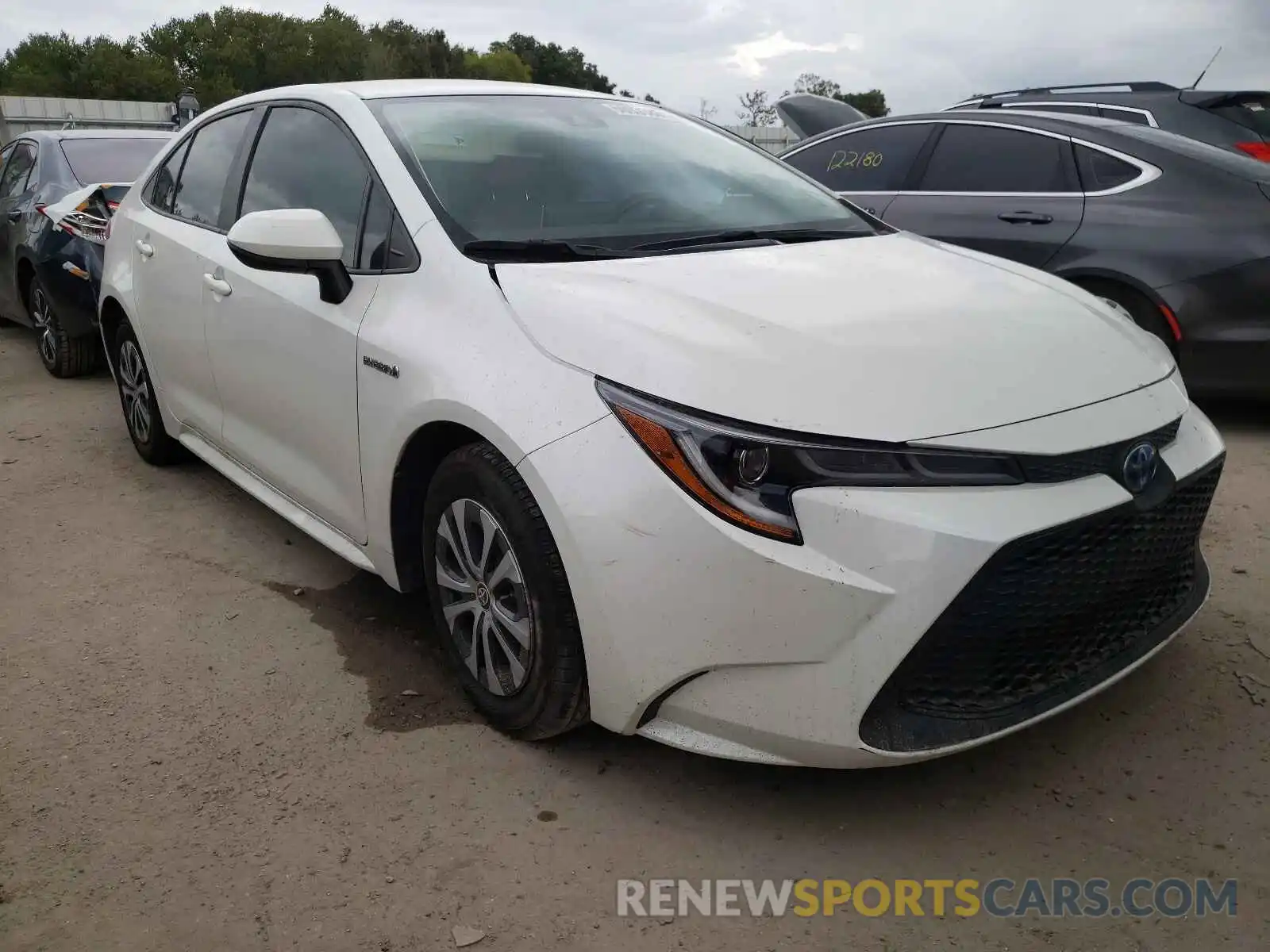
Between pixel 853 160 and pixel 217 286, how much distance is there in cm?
381

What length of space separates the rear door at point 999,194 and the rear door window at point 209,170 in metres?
3.09

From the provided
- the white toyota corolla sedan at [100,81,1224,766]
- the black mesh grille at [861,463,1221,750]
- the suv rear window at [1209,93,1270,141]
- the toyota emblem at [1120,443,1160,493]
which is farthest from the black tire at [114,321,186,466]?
the suv rear window at [1209,93,1270,141]

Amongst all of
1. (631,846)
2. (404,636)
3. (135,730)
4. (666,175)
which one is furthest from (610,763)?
(666,175)

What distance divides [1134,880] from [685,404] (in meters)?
1.28

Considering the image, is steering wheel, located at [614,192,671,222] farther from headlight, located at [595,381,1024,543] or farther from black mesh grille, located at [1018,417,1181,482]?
black mesh grille, located at [1018,417,1181,482]

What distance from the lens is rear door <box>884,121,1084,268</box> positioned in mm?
5020

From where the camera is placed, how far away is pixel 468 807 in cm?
238

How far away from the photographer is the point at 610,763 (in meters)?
2.52

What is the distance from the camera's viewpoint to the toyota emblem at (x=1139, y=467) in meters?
2.16

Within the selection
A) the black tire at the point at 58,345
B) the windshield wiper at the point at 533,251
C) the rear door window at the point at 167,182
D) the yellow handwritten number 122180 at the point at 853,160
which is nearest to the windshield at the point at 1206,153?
the yellow handwritten number 122180 at the point at 853,160

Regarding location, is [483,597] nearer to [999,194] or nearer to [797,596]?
[797,596]

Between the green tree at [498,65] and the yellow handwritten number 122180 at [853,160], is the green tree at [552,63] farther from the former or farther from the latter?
the yellow handwritten number 122180 at [853,160]

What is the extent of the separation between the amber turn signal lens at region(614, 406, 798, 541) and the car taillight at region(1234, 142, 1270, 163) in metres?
5.04

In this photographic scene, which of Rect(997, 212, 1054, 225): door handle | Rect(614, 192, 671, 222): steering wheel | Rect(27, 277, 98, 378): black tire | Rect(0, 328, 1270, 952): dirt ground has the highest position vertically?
Rect(614, 192, 671, 222): steering wheel
